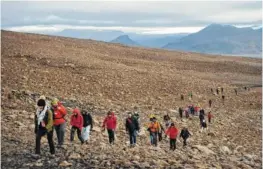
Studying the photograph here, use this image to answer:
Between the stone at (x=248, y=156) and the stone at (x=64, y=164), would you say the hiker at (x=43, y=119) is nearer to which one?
the stone at (x=64, y=164)

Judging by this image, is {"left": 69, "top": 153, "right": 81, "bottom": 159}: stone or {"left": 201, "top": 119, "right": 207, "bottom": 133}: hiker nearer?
{"left": 69, "top": 153, "right": 81, "bottom": 159}: stone

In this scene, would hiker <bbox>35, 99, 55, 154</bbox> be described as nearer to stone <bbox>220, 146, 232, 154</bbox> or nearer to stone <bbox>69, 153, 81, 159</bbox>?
stone <bbox>69, 153, 81, 159</bbox>

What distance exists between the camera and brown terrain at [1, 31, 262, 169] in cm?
1500

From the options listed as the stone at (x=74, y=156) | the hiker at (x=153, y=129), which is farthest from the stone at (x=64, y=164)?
the hiker at (x=153, y=129)

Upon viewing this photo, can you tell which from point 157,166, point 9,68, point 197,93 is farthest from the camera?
point 197,93

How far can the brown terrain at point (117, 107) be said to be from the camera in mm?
15000

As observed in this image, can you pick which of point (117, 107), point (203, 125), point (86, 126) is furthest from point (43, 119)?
point (117, 107)

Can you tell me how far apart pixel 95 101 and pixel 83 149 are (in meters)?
14.4

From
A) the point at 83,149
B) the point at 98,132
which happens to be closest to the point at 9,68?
the point at 98,132

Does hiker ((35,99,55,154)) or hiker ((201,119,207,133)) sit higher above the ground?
hiker ((35,99,55,154))

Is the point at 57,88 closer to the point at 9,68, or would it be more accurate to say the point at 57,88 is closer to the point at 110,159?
the point at 9,68

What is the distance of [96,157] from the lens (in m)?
14.7

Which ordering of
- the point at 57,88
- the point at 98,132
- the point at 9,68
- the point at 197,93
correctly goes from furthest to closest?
the point at 197,93 < the point at 9,68 < the point at 57,88 < the point at 98,132

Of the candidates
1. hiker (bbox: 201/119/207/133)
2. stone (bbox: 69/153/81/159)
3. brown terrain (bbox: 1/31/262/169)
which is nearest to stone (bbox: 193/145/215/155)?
brown terrain (bbox: 1/31/262/169)
